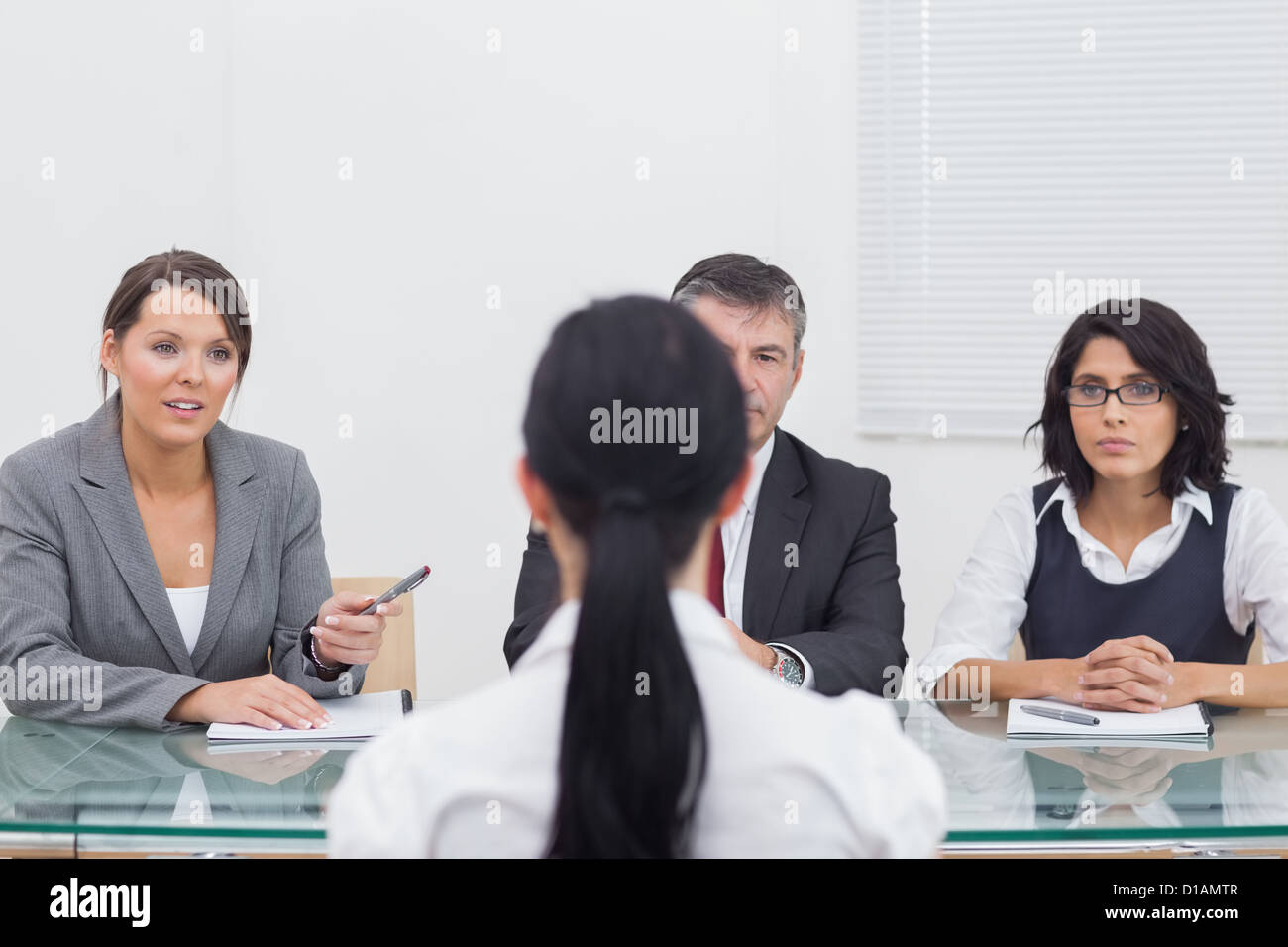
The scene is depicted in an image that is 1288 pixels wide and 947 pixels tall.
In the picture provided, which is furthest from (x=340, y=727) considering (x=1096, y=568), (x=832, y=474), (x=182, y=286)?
(x=1096, y=568)

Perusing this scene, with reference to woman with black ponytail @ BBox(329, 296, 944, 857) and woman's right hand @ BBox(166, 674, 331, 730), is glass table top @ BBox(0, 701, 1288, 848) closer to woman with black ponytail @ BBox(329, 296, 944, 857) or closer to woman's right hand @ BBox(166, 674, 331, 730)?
woman's right hand @ BBox(166, 674, 331, 730)

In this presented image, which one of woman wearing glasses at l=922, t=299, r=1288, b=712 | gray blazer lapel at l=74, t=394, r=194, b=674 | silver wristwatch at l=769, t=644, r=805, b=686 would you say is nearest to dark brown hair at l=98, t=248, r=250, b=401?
gray blazer lapel at l=74, t=394, r=194, b=674

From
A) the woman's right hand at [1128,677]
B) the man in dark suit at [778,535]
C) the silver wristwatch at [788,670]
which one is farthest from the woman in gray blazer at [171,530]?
the woman's right hand at [1128,677]

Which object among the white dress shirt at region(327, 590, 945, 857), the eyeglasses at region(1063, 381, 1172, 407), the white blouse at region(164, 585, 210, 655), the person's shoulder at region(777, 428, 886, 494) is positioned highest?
the eyeglasses at region(1063, 381, 1172, 407)

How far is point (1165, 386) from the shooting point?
253 centimetres

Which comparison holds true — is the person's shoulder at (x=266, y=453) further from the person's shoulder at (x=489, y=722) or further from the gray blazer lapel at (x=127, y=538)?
the person's shoulder at (x=489, y=722)

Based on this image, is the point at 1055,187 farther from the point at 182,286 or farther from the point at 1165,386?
the point at 182,286

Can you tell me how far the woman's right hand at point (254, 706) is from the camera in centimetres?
197

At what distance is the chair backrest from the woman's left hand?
61 centimetres

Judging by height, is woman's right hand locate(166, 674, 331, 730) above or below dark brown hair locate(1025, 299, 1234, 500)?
below

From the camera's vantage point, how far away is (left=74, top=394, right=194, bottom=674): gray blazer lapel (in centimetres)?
237

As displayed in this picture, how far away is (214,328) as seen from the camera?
2.46 meters
